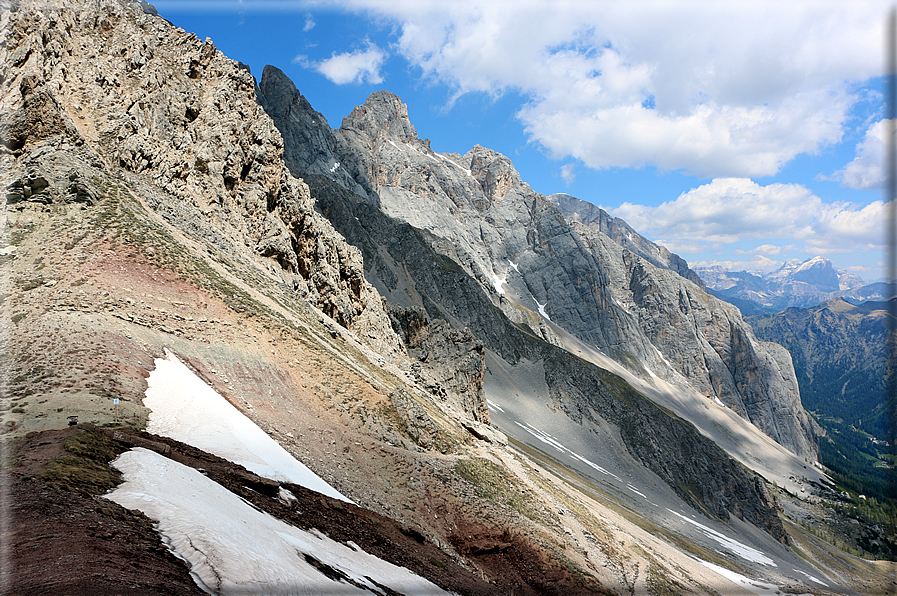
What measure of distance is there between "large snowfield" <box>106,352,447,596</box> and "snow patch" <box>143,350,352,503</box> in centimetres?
5

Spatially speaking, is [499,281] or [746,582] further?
[499,281]

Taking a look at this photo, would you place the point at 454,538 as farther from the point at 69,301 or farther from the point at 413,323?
the point at 413,323

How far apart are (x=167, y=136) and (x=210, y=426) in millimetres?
29395

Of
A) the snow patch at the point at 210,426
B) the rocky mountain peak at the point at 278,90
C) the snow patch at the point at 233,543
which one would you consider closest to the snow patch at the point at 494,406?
the snow patch at the point at 210,426

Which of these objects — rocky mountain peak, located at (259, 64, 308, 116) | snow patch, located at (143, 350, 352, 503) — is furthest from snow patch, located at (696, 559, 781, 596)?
rocky mountain peak, located at (259, 64, 308, 116)

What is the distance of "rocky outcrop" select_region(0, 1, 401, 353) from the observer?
25469 millimetres

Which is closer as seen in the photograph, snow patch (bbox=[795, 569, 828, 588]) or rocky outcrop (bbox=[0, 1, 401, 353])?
rocky outcrop (bbox=[0, 1, 401, 353])

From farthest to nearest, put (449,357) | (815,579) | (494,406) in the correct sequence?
(494,406) → (815,579) → (449,357)

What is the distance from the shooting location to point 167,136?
36.9 meters

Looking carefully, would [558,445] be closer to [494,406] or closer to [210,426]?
[494,406]

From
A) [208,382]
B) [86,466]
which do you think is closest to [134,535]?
[86,466]

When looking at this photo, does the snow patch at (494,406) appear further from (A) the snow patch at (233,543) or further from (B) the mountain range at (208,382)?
(A) the snow patch at (233,543)

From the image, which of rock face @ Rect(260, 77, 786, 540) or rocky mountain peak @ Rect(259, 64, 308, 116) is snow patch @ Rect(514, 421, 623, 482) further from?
rocky mountain peak @ Rect(259, 64, 308, 116)

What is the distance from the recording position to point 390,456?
73.6 feet
